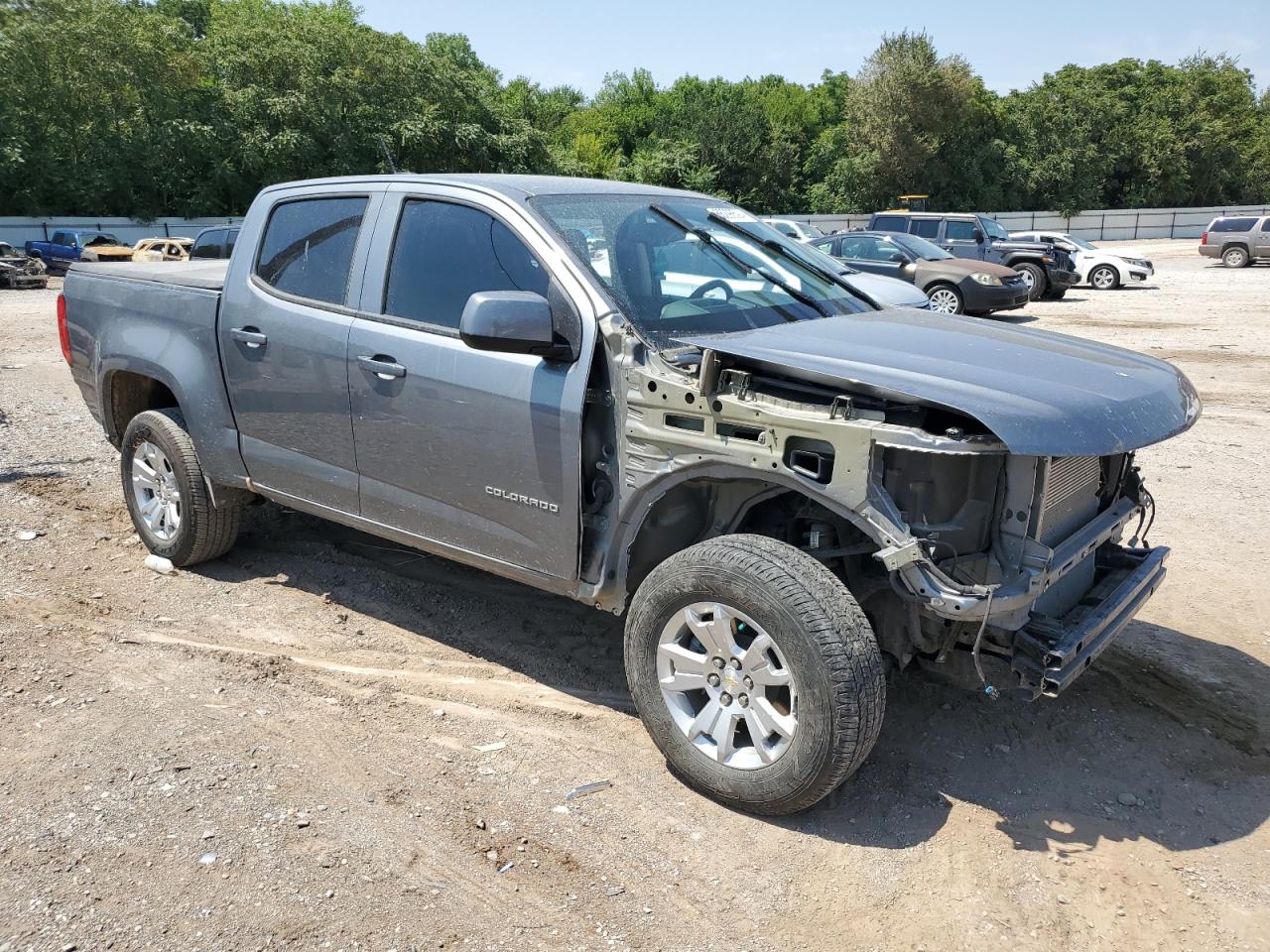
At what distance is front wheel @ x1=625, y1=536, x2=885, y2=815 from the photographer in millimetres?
3100

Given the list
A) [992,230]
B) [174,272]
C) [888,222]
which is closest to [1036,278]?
[992,230]

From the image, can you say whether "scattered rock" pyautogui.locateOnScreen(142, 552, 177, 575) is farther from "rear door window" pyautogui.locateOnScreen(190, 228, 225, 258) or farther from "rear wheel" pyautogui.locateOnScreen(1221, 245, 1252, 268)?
"rear wheel" pyautogui.locateOnScreen(1221, 245, 1252, 268)

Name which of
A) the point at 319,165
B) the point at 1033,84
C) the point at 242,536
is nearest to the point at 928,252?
the point at 242,536

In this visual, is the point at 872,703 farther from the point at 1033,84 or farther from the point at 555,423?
the point at 1033,84

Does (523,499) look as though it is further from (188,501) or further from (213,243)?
(213,243)

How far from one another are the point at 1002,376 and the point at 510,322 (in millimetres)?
1595

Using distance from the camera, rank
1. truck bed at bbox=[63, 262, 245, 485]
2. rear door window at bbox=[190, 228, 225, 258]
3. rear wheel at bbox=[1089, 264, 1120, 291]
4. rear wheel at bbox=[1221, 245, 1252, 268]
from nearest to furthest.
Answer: truck bed at bbox=[63, 262, 245, 485]
rear door window at bbox=[190, 228, 225, 258]
rear wheel at bbox=[1089, 264, 1120, 291]
rear wheel at bbox=[1221, 245, 1252, 268]

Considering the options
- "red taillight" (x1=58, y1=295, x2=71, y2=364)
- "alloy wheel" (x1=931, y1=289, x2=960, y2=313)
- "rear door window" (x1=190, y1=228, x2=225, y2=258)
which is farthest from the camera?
"rear door window" (x1=190, y1=228, x2=225, y2=258)

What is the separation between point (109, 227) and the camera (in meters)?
40.9

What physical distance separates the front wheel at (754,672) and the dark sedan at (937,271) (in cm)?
1458

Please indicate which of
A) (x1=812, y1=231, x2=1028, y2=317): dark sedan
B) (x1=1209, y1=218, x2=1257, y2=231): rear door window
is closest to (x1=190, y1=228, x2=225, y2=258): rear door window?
(x1=812, y1=231, x2=1028, y2=317): dark sedan

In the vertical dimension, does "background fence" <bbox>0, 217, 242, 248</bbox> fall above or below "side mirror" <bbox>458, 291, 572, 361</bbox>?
below

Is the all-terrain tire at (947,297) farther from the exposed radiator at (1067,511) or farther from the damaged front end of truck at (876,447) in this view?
the exposed radiator at (1067,511)

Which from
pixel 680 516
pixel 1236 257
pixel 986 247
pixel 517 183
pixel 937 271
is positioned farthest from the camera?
pixel 1236 257
